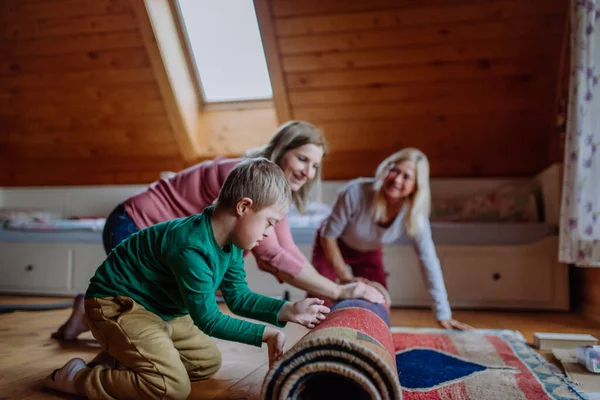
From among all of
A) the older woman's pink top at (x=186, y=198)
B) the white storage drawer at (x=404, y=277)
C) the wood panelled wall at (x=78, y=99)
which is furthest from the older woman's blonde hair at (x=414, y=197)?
the wood panelled wall at (x=78, y=99)

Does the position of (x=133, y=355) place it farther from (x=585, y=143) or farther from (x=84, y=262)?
(x=84, y=262)

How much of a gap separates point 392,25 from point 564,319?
197 cm

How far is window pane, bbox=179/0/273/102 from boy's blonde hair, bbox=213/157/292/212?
103 inches

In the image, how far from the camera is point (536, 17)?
2.98 meters

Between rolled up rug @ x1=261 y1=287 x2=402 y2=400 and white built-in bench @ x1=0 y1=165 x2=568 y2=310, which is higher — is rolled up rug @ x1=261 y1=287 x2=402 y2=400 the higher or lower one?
the higher one

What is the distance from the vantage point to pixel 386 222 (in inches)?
84.9

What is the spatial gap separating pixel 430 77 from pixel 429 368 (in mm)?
2230

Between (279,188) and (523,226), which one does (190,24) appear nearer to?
(523,226)

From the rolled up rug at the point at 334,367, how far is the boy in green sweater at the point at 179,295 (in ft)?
0.42

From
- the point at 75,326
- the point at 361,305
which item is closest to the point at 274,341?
the point at 361,305

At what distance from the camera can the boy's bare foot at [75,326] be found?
2053mm

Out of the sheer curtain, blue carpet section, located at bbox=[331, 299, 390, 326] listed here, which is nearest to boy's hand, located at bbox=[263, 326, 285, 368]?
blue carpet section, located at bbox=[331, 299, 390, 326]

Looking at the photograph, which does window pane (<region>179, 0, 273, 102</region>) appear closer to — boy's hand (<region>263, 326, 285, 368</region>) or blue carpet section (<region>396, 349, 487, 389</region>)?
blue carpet section (<region>396, 349, 487, 389</region>)

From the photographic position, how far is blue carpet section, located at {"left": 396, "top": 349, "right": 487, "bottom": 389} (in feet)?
4.81
